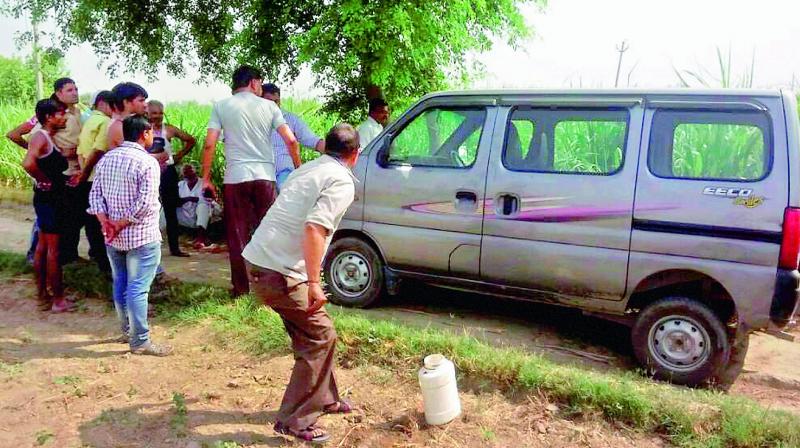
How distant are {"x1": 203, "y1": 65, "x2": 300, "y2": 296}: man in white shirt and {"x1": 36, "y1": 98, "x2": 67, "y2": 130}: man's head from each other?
1180 millimetres

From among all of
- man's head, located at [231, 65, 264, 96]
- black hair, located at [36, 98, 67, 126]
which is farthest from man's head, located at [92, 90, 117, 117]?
man's head, located at [231, 65, 264, 96]

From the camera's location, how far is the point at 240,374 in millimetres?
4598

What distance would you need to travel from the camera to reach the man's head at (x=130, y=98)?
17.4 feet

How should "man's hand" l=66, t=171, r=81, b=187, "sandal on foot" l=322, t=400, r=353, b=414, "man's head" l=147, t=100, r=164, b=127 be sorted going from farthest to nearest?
"man's head" l=147, t=100, r=164, b=127
"man's hand" l=66, t=171, r=81, b=187
"sandal on foot" l=322, t=400, r=353, b=414

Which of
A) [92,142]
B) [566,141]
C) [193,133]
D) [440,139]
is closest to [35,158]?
[92,142]

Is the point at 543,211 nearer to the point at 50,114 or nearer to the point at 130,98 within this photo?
the point at 130,98

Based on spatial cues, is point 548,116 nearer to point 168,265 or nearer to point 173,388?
point 173,388

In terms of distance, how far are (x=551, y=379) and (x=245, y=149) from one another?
3062mm

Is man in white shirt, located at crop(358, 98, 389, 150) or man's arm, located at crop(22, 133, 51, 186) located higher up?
man in white shirt, located at crop(358, 98, 389, 150)

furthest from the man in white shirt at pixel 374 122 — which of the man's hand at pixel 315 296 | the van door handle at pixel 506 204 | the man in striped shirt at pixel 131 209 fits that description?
the man's hand at pixel 315 296

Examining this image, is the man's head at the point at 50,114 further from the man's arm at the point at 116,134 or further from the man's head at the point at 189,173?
the man's head at the point at 189,173

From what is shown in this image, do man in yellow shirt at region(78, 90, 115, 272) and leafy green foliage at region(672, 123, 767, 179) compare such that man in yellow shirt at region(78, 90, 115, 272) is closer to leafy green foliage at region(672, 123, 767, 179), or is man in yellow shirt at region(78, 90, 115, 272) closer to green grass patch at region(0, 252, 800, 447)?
green grass patch at region(0, 252, 800, 447)

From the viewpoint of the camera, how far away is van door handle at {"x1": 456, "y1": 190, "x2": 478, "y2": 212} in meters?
5.22

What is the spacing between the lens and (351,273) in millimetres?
5949
